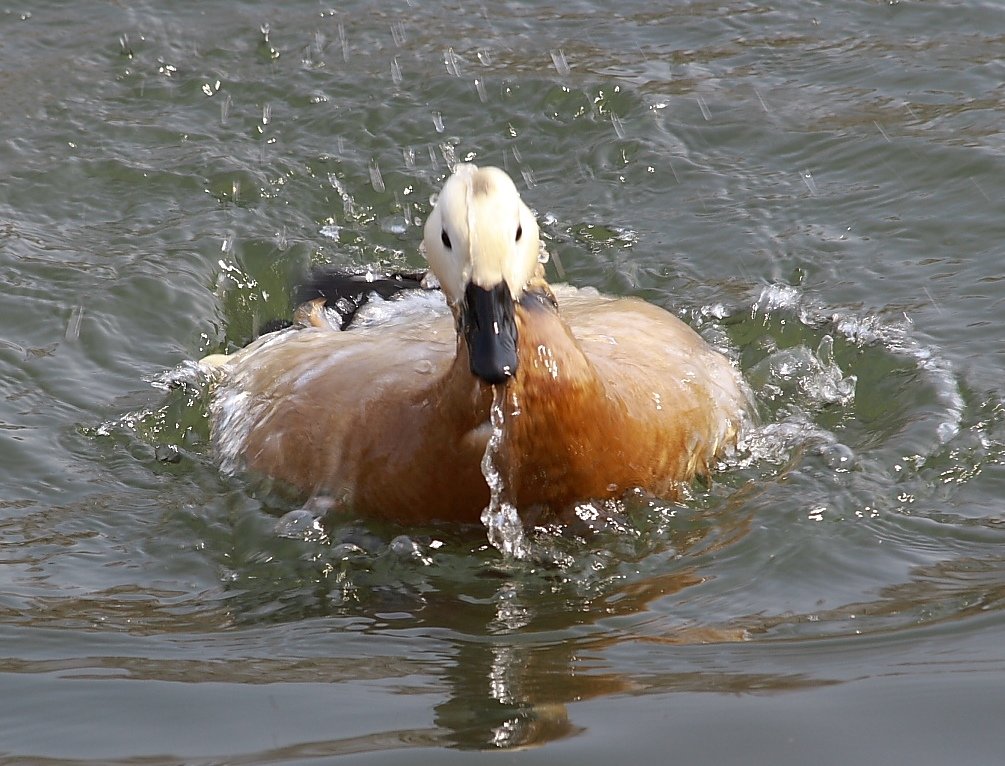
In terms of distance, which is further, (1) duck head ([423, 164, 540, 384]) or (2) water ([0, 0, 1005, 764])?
(1) duck head ([423, 164, 540, 384])

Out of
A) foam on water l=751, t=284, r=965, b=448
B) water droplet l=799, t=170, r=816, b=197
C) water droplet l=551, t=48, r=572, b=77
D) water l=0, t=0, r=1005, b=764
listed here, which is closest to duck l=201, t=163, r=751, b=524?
water l=0, t=0, r=1005, b=764

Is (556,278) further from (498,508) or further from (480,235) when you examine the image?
(480,235)

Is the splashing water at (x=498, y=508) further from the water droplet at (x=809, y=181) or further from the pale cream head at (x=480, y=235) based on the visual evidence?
the water droplet at (x=809, y=181)

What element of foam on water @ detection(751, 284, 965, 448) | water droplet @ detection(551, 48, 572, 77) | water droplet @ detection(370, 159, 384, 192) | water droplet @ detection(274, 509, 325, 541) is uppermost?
water droplet @ detection(551, 48, 572, 77)

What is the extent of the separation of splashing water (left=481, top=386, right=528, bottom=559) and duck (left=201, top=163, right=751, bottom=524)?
0.5 inches

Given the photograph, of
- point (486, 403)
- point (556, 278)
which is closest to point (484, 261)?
point (486, 403)

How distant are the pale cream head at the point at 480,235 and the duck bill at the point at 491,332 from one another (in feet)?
0.11

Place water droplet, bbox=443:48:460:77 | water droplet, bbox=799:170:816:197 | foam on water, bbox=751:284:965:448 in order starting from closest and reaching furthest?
foam on water, bbox=751:284:965:448
water droplet, bbox=799:170:816:197
water droplet, bbox=443:48:460:77

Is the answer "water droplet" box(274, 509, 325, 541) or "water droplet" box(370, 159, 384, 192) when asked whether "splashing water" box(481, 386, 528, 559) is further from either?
"water droplet" box(370, 159, 384, 192)

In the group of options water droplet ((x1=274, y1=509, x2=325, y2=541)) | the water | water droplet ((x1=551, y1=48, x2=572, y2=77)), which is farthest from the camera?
water droplet ((x1=551, y1=48, x2=572, y2=77))

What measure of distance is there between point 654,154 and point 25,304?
3329mm

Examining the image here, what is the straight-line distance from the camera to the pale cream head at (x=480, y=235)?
153 inches

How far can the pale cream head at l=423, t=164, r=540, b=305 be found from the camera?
389cm

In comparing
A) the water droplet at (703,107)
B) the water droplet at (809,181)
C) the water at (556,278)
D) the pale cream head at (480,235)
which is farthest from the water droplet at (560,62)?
the pale cream head at (480,235)
